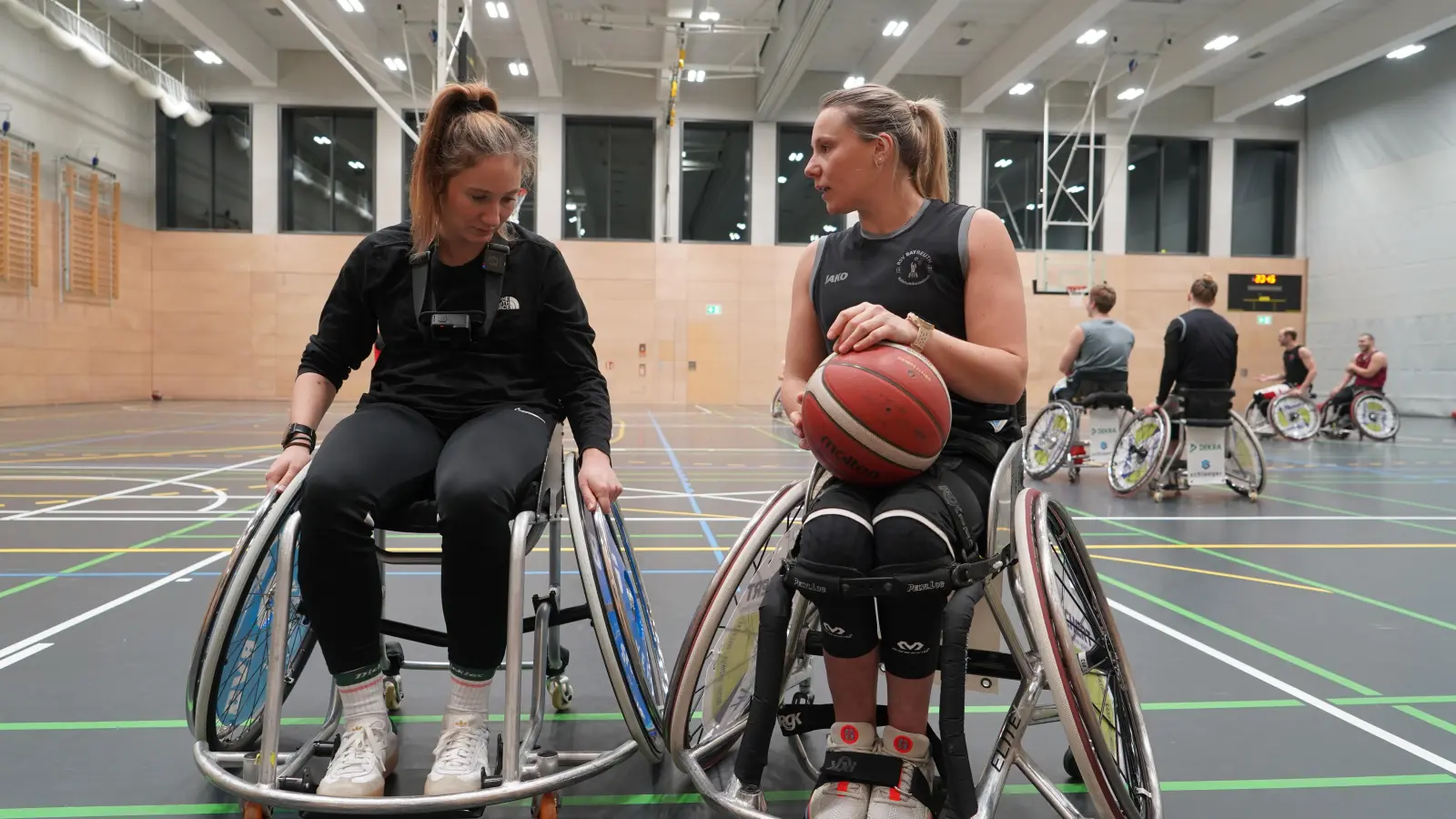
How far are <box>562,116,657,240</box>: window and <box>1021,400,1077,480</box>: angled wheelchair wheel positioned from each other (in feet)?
38.5

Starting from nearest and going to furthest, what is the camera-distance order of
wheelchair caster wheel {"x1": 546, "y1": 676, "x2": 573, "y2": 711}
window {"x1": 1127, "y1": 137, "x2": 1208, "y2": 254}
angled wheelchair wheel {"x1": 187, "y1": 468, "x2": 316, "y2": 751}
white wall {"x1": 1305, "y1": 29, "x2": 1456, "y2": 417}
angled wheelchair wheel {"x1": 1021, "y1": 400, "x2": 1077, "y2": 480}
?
angled wheelchair wheel {"x1": 187, "y1": 468, "x2": 316, "y2": 751} → wheelchair caster wheel {"x1": 546, "y1": 676, "x2": 573, "y2": 711} → angled wheelchair wheel {"x1": 1021, "y1": 400, "x2": 1077, "y2": 480} → white wall {"x1": 1305, "y1": 29, "x2": 1456, "y2": 417} → window {"x1": 1127, "y1": 137, "x2": 1208, "y2": 254}

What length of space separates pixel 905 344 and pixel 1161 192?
18.6 m

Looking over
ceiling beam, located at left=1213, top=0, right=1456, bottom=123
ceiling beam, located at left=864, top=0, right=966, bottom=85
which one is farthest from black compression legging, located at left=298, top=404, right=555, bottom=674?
ceiling beam, located at left=1213, top=0, right=1456, bottom=123

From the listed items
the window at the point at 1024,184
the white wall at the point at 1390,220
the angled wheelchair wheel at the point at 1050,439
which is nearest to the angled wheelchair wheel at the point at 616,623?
the angled wheelchair wheel at the point at 1050,439

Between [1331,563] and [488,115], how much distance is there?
3.71 metres

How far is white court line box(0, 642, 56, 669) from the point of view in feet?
7.44

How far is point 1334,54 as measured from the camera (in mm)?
13906

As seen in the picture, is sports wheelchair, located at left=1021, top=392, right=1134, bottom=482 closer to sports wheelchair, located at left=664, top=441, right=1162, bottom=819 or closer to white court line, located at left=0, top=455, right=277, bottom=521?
sports wheelchair, located at left=664, top=441, right=1162, bottom=819

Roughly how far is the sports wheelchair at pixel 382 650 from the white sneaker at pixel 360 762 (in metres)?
0.05

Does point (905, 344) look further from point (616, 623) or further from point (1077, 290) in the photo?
point (1077, 290)

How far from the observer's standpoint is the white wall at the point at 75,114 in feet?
40.8

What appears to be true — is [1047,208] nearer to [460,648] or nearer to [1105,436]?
[1105,436]

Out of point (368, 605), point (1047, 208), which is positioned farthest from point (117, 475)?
point (1047, 208)

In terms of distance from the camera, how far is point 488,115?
1781 millimetres
